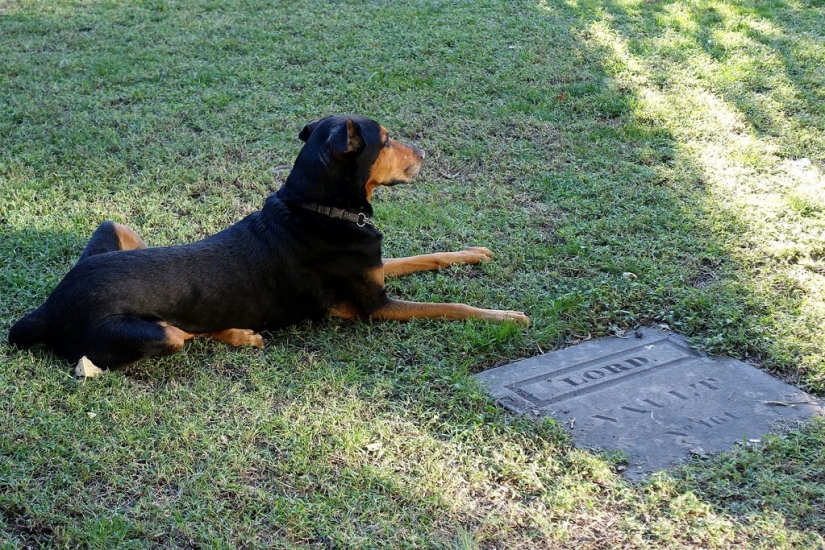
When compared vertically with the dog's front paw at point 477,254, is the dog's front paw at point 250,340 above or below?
below

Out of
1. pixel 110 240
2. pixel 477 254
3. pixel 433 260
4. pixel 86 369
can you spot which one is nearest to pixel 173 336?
pixel 86 369

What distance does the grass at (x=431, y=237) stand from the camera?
3469mm

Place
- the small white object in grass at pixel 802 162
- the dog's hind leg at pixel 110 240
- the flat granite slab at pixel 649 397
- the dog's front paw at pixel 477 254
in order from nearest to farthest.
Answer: the flat granite slab at pixel 649 397, the dog's hind leg at pixel 110 240, the dog's front paw at pixel 477 254, the small white object in grass at pixel 802 162

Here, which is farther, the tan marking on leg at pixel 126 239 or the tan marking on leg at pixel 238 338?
the tan marking on leg at pixel 126 239

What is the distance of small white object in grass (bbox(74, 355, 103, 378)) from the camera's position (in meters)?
4.27

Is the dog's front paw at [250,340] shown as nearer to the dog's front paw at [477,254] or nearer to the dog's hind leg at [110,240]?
the dog's hind leg at [110,240]

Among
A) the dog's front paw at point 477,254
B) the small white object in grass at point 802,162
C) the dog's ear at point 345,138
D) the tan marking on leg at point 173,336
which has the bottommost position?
the tan marking on leg at point 173,336

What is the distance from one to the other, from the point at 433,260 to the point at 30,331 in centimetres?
259

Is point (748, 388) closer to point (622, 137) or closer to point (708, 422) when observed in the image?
point (708, 422)

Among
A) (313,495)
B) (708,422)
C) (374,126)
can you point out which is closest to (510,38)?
(374,126)

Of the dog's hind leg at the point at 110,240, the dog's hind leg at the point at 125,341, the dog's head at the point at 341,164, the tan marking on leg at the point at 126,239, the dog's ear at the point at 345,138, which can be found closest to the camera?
the dog's hind leg at the point at 125,341

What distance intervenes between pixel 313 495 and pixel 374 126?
2367mm

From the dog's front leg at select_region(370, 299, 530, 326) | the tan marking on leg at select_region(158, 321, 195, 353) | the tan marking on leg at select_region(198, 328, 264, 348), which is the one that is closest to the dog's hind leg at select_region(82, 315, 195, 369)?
the tan marking on leg at select_region(158, 321, 195, 353)

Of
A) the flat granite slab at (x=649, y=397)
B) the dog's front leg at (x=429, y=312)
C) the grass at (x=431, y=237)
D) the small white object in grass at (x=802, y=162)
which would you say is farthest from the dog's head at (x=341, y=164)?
the small white object in grass at (x=802, y=162)
